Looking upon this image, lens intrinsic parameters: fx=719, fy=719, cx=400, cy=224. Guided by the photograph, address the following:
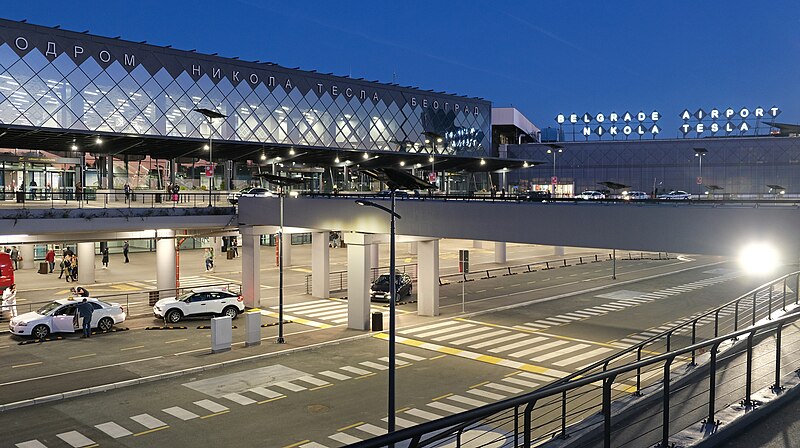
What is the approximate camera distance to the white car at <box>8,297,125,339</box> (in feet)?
114

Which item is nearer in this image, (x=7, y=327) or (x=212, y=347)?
(x=212, y=347)

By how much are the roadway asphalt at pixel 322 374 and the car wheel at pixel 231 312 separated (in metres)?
3.95

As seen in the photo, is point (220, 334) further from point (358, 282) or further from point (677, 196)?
point (677, 196)

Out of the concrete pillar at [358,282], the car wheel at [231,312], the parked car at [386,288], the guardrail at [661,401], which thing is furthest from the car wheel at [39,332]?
the guardrail at [661,401]

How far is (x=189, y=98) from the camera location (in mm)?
71812

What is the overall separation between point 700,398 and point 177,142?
5679cm

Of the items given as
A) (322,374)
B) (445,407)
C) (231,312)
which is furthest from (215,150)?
(445,407)

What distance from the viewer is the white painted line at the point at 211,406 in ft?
76.5

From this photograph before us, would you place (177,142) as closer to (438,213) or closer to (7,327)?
(7,327)

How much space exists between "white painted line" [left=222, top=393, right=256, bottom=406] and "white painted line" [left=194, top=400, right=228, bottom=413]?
687 millimetres

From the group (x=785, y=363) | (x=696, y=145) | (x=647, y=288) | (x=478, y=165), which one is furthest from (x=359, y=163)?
(x=785, y=363)

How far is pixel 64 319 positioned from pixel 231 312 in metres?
9.19

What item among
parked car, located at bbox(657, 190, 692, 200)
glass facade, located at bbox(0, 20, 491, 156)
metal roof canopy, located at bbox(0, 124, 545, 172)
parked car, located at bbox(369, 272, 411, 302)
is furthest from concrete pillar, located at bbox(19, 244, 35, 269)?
parked car, located at bbox(657, 190, 692, 200)

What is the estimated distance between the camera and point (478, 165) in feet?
313
